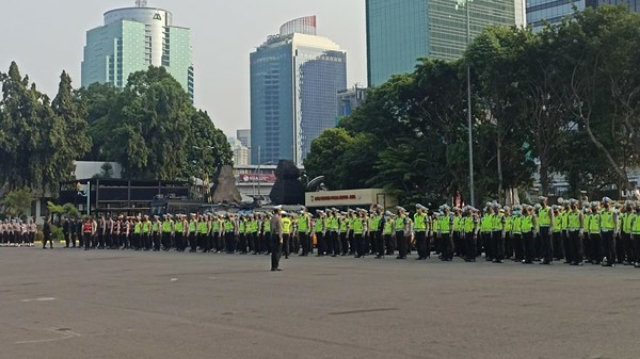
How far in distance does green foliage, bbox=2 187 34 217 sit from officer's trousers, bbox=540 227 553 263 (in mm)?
45346

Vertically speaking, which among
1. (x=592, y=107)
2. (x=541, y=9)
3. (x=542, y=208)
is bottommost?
(x=542, y=208)

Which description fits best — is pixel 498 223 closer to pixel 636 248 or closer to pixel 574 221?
pixel 574 221

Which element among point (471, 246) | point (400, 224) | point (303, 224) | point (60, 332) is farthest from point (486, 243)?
point (60, 332)

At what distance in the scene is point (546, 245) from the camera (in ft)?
72.9

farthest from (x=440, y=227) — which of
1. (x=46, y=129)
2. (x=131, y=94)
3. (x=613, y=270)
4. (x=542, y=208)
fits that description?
(x=131, y=94)

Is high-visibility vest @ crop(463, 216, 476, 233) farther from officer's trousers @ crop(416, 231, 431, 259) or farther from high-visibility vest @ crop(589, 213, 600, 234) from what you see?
high-visibility vest @ crop(589, 213, 600, 234)

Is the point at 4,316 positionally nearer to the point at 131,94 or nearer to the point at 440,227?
the point at 440,227

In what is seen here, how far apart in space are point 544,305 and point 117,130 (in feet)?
195

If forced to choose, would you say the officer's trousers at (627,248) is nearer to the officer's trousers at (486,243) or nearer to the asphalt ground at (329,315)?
the asphalt ground at (329,315)

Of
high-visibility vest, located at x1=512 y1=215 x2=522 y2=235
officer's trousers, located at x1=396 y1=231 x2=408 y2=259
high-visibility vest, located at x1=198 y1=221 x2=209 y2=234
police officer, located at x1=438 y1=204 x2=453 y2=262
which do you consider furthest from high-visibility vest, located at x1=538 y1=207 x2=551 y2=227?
high-visibility vest, located at x1=198 y1=221 x2=209 y2=234

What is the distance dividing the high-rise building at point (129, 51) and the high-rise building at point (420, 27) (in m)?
76.5

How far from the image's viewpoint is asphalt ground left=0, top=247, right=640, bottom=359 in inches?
336

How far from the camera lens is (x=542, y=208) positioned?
23094mm

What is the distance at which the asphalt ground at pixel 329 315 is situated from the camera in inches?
336
